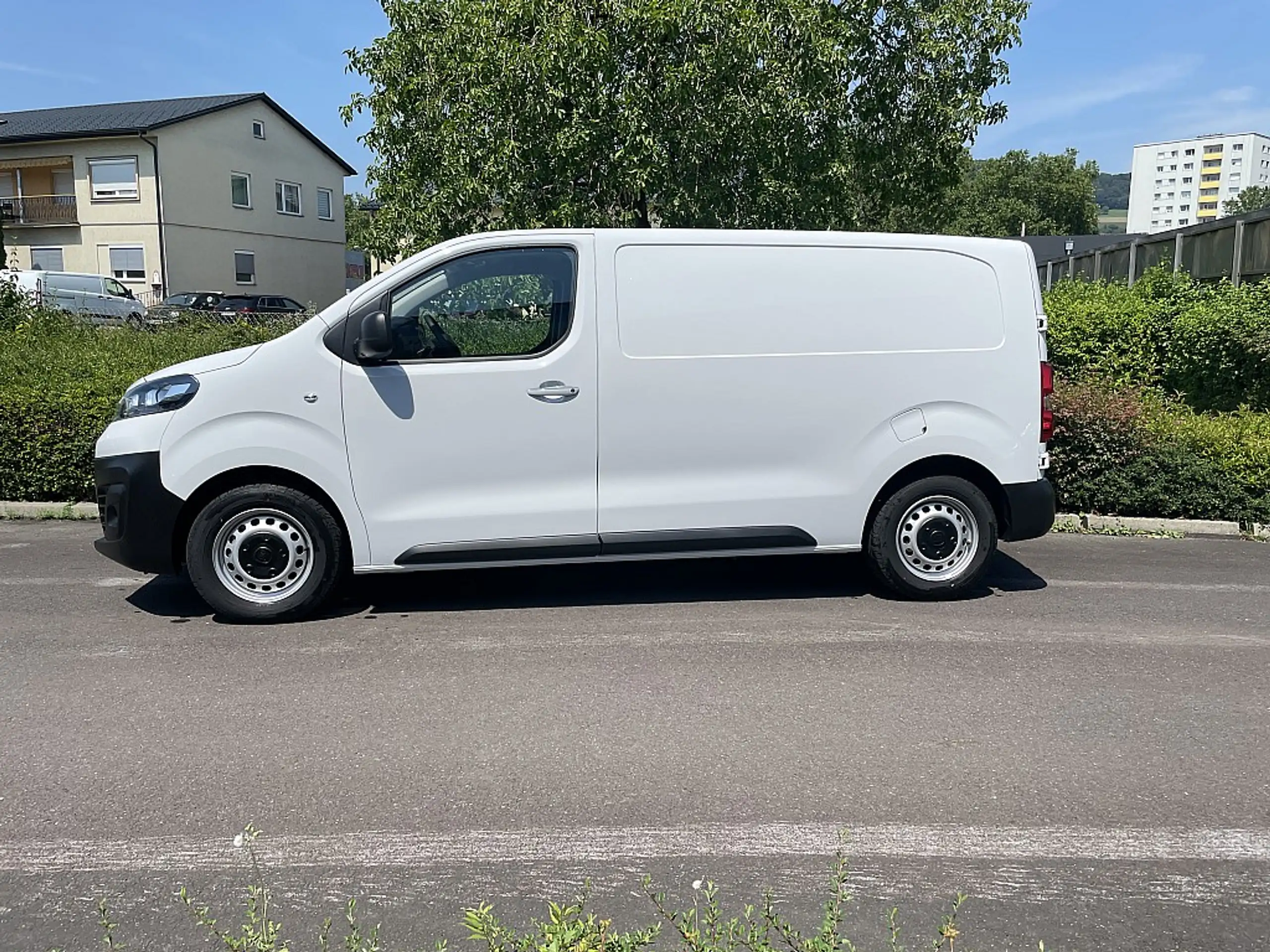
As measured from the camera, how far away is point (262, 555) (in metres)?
5.80

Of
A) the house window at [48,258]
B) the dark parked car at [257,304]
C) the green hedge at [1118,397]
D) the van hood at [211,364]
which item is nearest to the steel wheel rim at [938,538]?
the green hedge at [1118,397]

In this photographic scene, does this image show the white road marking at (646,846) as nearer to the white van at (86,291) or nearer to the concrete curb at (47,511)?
the concrete curb at (47,511)

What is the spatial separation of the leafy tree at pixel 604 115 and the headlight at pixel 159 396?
27.2ft

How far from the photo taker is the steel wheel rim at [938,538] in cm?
627

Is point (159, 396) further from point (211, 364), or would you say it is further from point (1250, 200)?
point (1250, 200)

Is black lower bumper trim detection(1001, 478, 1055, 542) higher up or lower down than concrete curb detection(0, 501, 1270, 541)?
higher up

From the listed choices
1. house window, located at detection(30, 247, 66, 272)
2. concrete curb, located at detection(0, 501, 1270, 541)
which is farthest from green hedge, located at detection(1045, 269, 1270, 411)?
house window, located at detection(30, 247, 66, 272)

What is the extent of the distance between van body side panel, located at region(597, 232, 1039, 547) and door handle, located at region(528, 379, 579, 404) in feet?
0.60

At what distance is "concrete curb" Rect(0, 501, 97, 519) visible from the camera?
871 cm

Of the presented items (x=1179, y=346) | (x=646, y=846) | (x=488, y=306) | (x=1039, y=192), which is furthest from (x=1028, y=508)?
(x=1039, y=192)

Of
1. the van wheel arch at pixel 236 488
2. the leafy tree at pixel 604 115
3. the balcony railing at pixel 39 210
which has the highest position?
A: the balcony railing at pixel 39 210

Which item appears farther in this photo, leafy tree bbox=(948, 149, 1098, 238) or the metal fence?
leafy tree bbox=(948, 149, 1098, 238)

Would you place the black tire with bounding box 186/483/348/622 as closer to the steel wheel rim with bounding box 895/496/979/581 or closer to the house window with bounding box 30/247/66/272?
the steel wheel rim with bounding box 895/496/979/581

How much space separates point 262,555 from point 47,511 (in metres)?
4.03
